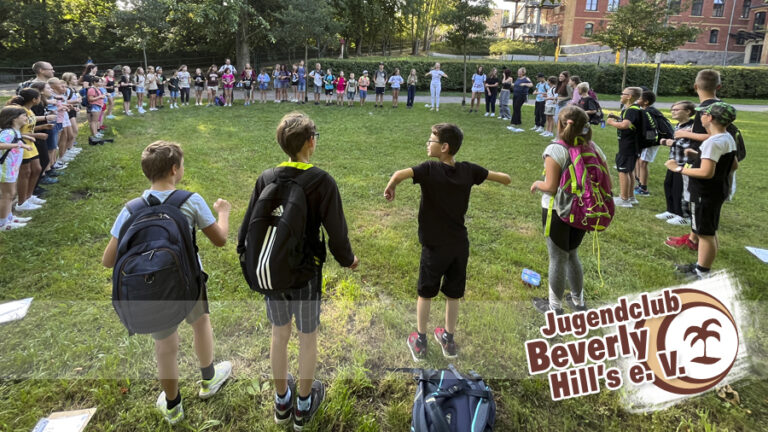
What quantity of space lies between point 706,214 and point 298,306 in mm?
4543

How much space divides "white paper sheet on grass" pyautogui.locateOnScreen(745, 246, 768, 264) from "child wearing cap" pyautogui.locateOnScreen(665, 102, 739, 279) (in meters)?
1.27

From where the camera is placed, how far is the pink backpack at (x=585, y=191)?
3412 mm

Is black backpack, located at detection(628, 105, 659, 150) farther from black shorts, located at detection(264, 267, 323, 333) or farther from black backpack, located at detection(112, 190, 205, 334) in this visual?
black backpack, located at detection(112, 190, 205, 334)

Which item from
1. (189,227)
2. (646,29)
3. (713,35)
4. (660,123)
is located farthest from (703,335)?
(713,35)

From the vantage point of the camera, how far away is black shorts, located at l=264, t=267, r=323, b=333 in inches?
97.0

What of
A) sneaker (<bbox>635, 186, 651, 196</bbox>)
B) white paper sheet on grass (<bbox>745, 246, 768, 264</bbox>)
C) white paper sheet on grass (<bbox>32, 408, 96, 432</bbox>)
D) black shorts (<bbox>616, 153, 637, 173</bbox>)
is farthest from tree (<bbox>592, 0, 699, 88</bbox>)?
white paper sheet on grass (<bbox>32, 408, 96, 432</bbox>)

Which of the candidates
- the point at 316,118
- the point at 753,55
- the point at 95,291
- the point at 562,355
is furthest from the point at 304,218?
the point at 753,55

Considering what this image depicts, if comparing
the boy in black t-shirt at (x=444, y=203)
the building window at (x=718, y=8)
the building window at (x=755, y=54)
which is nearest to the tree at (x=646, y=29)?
the boy in black t-shirt at (x=444, y=203)

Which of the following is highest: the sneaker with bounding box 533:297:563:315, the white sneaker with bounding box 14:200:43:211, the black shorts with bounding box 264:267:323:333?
the black shorts with bounding box 264:267:323:333

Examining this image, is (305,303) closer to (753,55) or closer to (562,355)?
(562,355)

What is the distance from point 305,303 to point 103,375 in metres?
1.90

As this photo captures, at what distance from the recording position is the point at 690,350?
10.3 ft

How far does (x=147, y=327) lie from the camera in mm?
2238

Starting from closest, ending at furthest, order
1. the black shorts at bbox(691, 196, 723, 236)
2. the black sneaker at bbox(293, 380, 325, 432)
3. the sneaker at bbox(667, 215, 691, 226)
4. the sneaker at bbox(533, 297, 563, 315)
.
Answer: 1. the black sneaker at bbox(293, 380, 325, 432)
2. the sneaker at bbox(533, 297, 563, 315)
3. the black shorts at bbox(691, 196, 723, 236)
4. the sneaker at bbox(667, 215, 691, 226)
